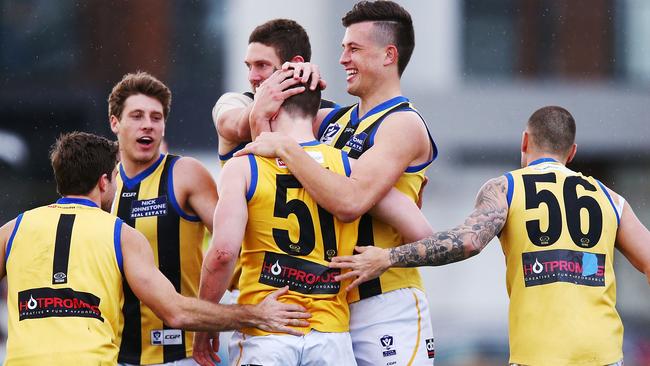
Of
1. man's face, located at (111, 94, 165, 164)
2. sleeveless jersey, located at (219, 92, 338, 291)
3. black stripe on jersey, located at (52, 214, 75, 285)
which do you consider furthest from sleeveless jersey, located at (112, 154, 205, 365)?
black stripe on jersey, located at (52, 214, 75, 285)

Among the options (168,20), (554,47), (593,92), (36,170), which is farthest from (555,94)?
(36,170)

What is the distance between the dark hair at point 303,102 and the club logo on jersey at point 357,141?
0.45 meters

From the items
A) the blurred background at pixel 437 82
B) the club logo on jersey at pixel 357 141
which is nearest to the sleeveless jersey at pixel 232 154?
the club logo on jersey at pixel 357 141

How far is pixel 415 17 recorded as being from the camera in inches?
936

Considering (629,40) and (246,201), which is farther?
(629,40)

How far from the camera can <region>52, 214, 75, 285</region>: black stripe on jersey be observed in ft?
16.5

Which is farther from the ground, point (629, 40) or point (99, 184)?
point (629, 40)

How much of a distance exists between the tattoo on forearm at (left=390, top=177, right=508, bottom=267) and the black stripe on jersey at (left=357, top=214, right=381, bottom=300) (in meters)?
0.26

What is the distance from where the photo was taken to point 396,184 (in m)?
5.72

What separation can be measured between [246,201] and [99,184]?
2.60 ft

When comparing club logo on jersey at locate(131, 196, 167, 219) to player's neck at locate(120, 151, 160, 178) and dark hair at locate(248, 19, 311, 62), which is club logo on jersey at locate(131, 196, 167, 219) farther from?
dark hair at locate(248, 19, 311, 62)

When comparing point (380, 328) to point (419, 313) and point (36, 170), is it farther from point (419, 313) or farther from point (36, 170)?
point (36, 170)

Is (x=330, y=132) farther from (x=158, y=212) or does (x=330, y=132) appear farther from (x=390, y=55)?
(x=158, y=212)

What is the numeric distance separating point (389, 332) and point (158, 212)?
1.49 metres
